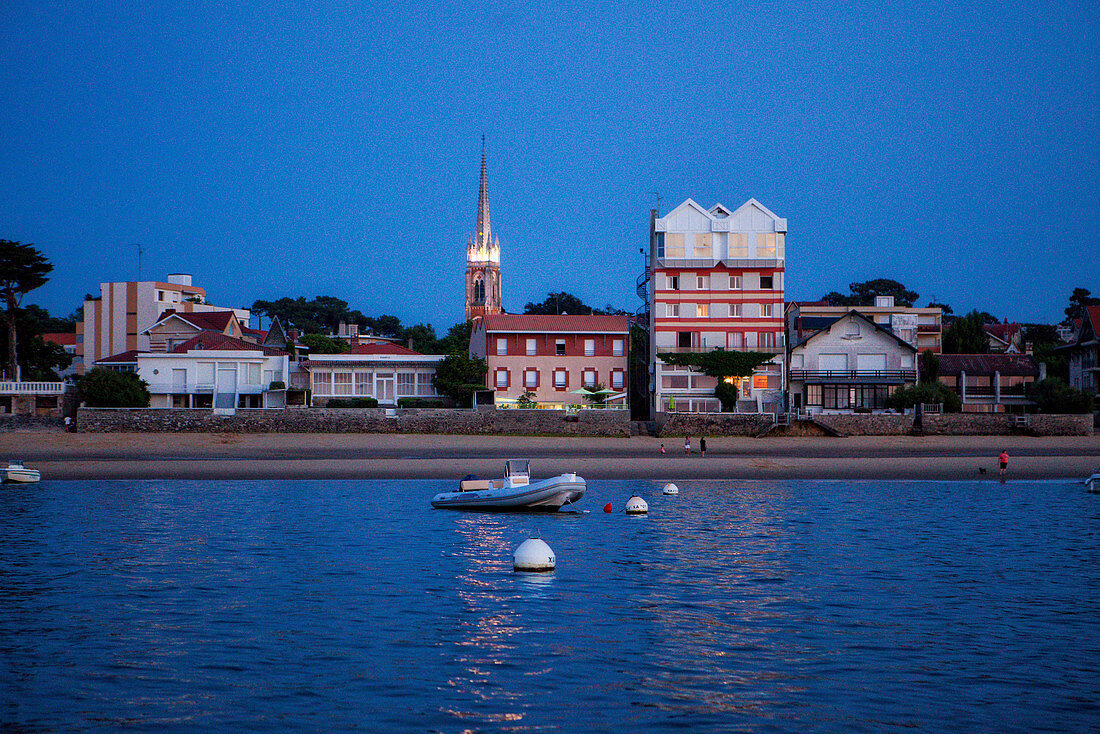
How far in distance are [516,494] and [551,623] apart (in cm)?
1832

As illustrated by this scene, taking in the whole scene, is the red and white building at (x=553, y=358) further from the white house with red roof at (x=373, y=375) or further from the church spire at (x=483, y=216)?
the church spire at (x=483, y=216)

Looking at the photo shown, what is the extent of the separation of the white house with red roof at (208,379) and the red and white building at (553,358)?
1796 cm

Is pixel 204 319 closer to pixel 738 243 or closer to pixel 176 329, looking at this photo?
pixel 176 329

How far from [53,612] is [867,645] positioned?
17.1 m

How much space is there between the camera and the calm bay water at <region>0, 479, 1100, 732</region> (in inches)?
545

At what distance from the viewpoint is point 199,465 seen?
164 feet

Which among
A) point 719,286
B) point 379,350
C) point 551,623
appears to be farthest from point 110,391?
point 551,623

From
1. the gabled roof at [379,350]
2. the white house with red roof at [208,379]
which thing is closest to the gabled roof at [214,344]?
the white house with red roof at [208,379]

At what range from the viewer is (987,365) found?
82.6 metres

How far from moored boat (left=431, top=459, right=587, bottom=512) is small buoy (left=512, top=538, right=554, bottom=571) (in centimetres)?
1174

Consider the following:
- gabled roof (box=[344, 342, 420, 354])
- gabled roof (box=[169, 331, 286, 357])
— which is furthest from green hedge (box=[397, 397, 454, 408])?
gabled roof (box=[169, 331, 286, 357])

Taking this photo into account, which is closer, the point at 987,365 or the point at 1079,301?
the point at 987,365

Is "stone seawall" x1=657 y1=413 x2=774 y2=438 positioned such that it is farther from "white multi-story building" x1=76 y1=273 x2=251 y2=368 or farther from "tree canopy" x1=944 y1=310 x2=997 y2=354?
"white multi-story building" x1=76 y1=273 x2=251 y2=368

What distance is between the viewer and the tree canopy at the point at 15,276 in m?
75.3
